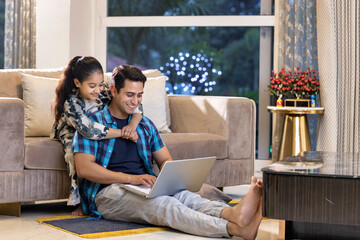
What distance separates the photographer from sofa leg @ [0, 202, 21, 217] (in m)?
2.85

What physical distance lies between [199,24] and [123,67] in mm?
2482

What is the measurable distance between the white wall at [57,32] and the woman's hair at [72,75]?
178 cm

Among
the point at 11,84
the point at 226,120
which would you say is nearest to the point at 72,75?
the point at 11,84

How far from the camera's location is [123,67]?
2.75 meters

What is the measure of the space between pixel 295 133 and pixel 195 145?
1432 millimetres

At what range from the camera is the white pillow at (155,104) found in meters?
3.49

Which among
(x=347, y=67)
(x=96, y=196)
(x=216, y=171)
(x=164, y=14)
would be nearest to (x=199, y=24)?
(x=164, y=14)

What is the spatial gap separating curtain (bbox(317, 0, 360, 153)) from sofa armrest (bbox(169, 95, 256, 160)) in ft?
3.67

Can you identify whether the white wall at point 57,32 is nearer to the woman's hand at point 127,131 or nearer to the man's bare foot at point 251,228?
the woman's hand at point 127,131

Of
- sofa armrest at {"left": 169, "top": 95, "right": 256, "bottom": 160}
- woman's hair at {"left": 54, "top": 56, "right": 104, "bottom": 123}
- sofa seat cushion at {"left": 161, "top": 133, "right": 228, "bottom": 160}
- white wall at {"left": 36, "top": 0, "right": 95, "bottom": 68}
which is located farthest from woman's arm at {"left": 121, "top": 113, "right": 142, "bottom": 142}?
white wall at {"left": 36, "top": 0, "right": 95, "bottom": 68}

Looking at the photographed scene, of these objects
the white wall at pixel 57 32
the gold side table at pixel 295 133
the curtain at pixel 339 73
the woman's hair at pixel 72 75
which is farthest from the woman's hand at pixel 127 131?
the curtain at pixel 339 73

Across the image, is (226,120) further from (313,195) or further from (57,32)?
(57,32)

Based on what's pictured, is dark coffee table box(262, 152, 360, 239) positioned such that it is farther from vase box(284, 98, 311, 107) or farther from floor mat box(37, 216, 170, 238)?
vase box(284, 98, 311, 107)

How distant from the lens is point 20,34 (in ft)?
16.7
